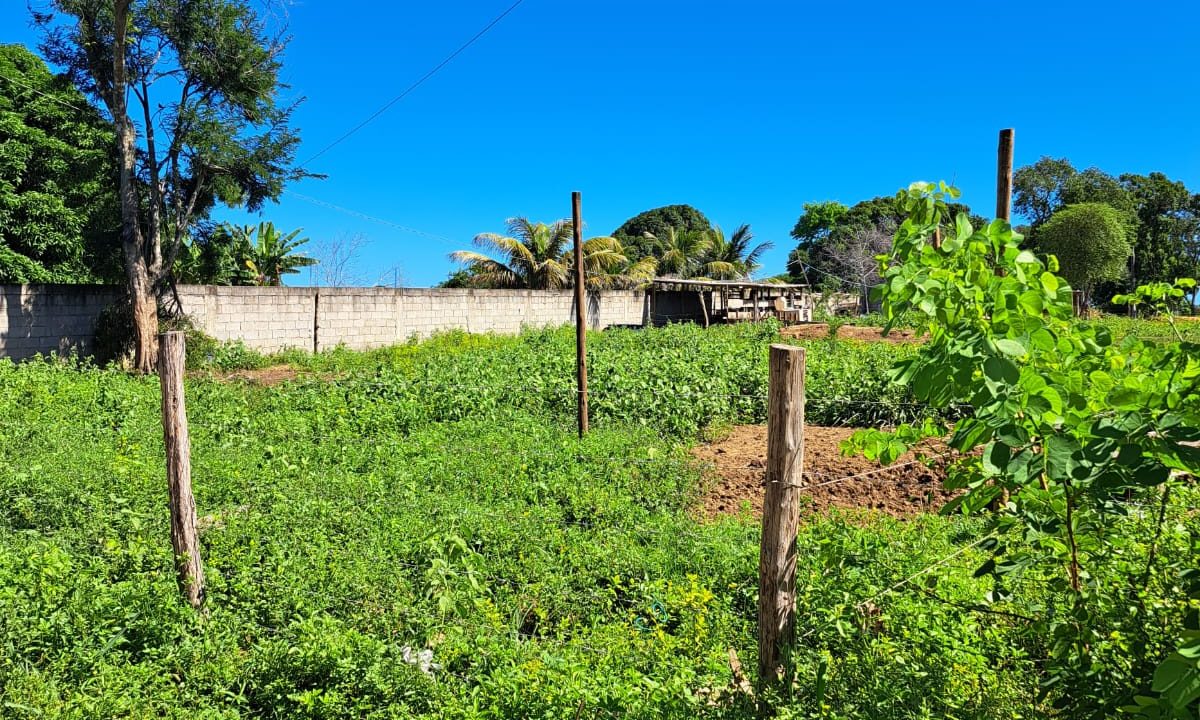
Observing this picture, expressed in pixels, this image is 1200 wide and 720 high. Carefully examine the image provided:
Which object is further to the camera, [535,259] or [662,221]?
[662,221]

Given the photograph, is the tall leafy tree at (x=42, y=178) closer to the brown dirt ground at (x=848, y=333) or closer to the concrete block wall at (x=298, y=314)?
the concrete block wall at (x=298, y=314)

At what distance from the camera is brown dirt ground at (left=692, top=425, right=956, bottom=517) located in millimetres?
5684

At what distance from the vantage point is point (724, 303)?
2581 cm

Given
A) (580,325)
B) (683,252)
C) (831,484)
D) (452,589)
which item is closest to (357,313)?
(580,325)

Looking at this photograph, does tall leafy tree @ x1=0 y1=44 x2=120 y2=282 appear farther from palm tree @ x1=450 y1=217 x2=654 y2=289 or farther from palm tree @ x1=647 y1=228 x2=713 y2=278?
palm tree @ x1=647 y1=228 x2=713 y2=278

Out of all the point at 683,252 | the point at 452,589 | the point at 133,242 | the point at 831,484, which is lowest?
the point at 452,589

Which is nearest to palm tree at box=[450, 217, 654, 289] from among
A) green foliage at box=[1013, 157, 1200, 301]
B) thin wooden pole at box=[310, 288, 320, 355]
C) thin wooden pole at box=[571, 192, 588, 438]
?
thin wooden pole at box=[310, 288, 320, 355]

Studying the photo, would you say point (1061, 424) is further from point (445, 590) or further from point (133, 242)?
point (133, 242)

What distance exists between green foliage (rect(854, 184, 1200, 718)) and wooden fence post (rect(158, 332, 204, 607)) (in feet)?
11.8

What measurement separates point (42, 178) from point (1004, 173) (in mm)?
19647

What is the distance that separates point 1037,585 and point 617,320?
22924 millimetres

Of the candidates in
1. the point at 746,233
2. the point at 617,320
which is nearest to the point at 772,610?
the point at 617,320

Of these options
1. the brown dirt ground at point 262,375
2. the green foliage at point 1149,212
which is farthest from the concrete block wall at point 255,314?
the green foliage at point 1149,212

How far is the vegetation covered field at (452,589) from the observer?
2754 millimetres
